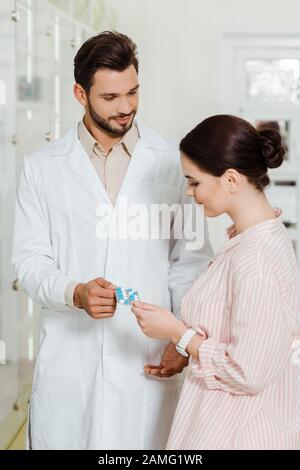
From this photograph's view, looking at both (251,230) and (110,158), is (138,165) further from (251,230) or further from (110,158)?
(251,230)

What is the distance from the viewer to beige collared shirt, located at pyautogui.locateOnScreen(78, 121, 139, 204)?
5.64 feet

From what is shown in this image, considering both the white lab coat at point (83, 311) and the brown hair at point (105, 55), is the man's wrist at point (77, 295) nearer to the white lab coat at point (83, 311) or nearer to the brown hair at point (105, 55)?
the white lab coat at point (83, 311)

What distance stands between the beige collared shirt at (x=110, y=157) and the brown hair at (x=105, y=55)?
12 centimetres

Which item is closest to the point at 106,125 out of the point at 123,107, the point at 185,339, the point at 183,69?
the point at 123,107

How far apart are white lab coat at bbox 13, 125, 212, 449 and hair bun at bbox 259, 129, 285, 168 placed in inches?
15.1

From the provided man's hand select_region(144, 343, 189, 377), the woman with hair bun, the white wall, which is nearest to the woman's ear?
the woman with hair bun

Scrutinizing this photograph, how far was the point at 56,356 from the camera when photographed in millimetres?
1692

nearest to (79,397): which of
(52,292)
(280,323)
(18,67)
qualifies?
(52,292)

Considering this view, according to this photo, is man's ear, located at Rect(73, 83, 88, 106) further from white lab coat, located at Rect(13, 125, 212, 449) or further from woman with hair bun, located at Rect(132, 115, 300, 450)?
woman with hair bun, located at Rect(132, 115, 300, 450)

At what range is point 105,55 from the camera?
1633mm

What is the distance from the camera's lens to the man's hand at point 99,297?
151 cm

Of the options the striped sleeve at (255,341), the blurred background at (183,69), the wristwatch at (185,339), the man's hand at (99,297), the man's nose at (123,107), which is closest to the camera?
the striped sleeve at (255,341)

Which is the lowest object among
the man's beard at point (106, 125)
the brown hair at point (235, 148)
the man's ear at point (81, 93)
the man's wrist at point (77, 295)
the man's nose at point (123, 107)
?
the man's wrist at point (77, 295)

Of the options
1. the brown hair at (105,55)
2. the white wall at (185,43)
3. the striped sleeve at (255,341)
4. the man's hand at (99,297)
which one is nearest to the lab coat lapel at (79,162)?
the brown hair at (105,55)
